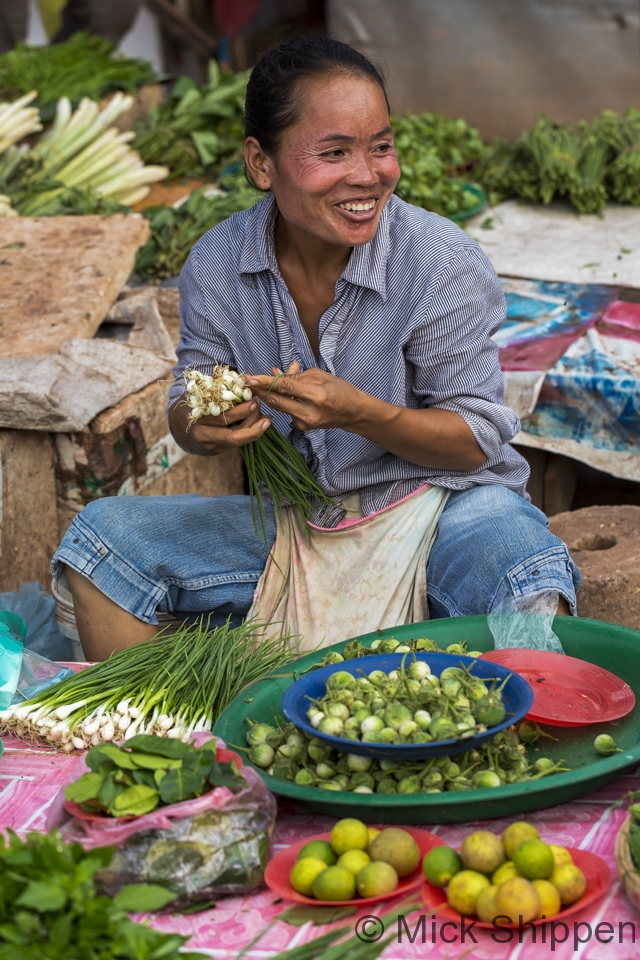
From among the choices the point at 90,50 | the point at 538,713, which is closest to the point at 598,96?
the point at 90,50

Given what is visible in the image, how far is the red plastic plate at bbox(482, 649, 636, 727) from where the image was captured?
1.84 meters

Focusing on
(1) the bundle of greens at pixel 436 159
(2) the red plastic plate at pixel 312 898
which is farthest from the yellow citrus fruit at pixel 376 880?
(1) the bundle of greens at pixel 436 159

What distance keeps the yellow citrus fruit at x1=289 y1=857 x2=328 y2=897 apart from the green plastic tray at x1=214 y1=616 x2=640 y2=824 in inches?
4.6

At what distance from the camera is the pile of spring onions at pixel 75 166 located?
4.94 metres

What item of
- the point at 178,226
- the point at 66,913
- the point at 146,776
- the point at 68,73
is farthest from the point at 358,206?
the point at 68,73

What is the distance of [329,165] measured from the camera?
2266mm

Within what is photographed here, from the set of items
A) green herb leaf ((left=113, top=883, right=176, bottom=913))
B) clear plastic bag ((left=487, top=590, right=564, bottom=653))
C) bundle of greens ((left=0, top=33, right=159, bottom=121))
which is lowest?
clear plastic bag ((left=487, top=590, right=564, bottom=653))

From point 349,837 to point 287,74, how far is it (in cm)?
162

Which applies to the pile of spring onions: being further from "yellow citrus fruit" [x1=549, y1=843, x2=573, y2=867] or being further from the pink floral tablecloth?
"yellow citrus fruit" [x1=549, y1=843, x2=573, y2=867]

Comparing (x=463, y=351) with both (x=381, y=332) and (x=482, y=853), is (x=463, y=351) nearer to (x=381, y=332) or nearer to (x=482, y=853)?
(x=381, y=332)

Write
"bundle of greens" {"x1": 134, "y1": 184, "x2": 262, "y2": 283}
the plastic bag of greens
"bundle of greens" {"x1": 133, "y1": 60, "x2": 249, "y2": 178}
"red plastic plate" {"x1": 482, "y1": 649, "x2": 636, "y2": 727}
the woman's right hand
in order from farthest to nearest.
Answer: "bundle of greens" {"x1": 133, "y1": 60, "x2": 249, "y2": 178}, "bundle of greens" {"x1": 134, "y1": 184, "x2": 262, "y2": 283}, the woman's right hand, "red plastic plate" {"x1": 482, "y1": 649, "x2": 636, "y2": 727}, the plastic bag of greens

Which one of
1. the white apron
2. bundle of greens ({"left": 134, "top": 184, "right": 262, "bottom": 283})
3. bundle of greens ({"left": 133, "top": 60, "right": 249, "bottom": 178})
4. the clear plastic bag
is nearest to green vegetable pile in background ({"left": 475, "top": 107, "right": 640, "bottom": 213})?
bundle of greens ({"left": 134, "top": 184, "right": 262, "bottom": 283})

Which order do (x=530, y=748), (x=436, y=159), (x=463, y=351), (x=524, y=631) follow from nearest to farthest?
(x=530, y=748)
(x=524, y=631)
(x=463, y=351)
(x=436, y=159)

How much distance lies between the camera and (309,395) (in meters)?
2.09
